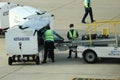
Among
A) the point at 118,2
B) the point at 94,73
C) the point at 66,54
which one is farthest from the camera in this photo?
the point at 118,2

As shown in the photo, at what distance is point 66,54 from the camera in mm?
22469

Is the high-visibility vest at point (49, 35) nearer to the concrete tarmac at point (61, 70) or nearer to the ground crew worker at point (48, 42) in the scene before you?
the ground crew worker at point (48, 42)

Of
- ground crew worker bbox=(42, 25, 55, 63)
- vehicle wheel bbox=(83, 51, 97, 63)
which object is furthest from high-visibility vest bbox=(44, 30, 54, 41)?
Answer: vehicle wheel bbox=(83, 51, 97, 63)

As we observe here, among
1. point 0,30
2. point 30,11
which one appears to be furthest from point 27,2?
point 30,11

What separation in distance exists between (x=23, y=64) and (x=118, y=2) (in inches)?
900

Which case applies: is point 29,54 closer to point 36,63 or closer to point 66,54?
point 36,63

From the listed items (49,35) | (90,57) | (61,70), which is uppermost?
(49,35)

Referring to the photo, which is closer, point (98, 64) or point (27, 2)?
point (98, 64)

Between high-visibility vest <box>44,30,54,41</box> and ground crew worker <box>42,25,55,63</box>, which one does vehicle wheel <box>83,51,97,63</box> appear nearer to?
ground crew worker <box>42,25,55,63</box>

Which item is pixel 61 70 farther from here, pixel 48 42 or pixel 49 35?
pixel 49 35

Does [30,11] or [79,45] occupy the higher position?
[30,11]

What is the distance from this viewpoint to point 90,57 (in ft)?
64.2

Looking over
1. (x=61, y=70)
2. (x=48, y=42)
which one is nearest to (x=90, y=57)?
(x=61, y=70)

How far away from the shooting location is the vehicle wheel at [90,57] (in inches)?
766
